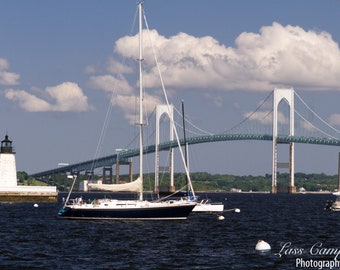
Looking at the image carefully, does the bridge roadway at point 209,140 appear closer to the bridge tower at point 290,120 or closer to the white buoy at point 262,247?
the bridge tower at point 290,120

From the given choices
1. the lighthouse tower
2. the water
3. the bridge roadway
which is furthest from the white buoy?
the bridge roadway

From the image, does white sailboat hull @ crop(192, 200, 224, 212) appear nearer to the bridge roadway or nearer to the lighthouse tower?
the lighthouse tower

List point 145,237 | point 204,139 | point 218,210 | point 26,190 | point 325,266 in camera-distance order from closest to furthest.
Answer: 1. point 325,266
2. point 145,237
3. point 218,210
4. point 26,190
5. point 204,139

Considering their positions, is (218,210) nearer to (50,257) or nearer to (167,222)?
(167,222)

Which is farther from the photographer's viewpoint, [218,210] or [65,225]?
[218,210]

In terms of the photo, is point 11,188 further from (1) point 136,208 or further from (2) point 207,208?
(1) point 136,208

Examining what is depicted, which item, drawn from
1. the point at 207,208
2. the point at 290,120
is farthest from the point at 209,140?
the point at 207,208

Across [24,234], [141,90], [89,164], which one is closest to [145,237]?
[24,234]

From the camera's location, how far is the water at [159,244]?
1305 inches

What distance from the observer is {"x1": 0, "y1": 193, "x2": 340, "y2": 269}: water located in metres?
33.2

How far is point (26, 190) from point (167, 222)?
1563 inches

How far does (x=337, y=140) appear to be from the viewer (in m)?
141

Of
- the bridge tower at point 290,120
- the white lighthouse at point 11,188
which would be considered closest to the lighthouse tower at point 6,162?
the white lighthouse at point 11,188

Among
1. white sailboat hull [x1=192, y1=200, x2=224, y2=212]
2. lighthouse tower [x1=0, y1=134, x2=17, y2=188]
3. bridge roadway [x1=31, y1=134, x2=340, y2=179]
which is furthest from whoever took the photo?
bridge roadway [x1=31, y1=134, x2=340, y2=179]
